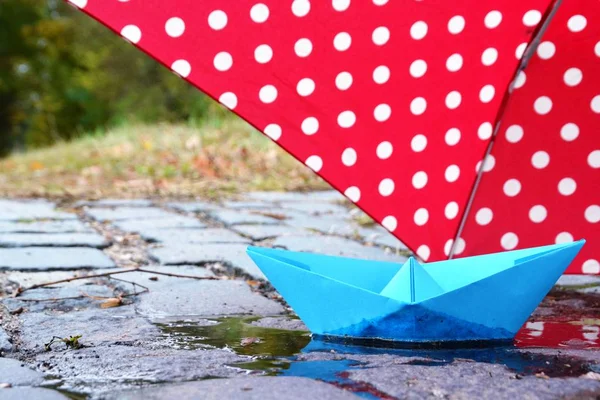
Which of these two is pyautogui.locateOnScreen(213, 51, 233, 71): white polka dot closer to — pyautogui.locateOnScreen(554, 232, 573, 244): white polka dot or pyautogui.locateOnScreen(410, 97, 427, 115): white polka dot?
Result: pyautogui.locateOnScreen(410, 97, 427, 115): white polka dot

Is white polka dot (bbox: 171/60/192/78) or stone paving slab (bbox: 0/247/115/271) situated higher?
white polka dot (bbox: 171/60/192/78)

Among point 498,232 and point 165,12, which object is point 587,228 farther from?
point 165,12

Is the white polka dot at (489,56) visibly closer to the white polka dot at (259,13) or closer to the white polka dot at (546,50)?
the white polka dot at (546,50)

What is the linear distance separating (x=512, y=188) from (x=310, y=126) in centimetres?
59

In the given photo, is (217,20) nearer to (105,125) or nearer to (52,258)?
(52,258)

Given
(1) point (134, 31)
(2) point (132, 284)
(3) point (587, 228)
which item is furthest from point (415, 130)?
(2) point (132, 284)

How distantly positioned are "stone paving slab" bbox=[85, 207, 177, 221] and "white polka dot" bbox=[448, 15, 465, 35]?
196cm

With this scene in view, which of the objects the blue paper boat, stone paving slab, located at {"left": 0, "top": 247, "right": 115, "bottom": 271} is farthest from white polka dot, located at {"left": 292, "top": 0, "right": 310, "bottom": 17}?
stone paving slab, located at {"left": 0, "top": 247, "right": 115, "bottom": 271}

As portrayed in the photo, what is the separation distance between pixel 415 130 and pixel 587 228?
52 cm

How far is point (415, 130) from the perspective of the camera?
1.63 m

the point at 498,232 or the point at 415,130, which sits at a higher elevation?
the point at 415,130

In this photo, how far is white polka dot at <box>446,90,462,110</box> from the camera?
5.36ft

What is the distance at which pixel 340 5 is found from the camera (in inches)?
57.0

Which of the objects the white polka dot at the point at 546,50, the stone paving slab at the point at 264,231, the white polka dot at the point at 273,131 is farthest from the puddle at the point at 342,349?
the stone paving slab at the point at 264,231
